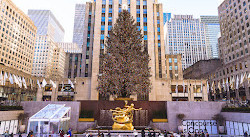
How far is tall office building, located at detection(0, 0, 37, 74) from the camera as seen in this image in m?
90.3

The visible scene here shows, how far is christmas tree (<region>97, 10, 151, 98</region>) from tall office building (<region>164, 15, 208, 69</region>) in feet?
400

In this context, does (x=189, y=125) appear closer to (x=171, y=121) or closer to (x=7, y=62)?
(x=171, y=121)

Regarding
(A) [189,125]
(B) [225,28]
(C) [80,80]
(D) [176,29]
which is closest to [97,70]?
(C) [80,80]

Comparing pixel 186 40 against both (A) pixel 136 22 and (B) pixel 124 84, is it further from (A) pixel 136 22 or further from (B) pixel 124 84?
(B) pixel 124 84

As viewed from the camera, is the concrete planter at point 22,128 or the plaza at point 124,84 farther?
the concrete planter at point 22,128

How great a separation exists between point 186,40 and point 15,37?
429ft

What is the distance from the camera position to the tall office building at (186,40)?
493 feet

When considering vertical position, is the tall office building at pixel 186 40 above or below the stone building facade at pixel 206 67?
above

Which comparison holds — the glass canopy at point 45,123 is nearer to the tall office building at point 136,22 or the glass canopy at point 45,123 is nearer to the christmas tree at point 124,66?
the christmas tree at point 124,66

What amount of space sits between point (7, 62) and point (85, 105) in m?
88.5

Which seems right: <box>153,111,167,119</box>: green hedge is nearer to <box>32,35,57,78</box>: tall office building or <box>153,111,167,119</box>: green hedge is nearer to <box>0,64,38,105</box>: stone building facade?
<box>0,64,38,105</box>: stone building facade

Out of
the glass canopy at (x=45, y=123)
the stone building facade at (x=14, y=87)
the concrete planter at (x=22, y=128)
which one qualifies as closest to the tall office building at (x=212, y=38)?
the stone building facade at (x=14, y=87)

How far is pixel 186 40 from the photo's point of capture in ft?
503

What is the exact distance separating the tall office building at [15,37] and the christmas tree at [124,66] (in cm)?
8315
